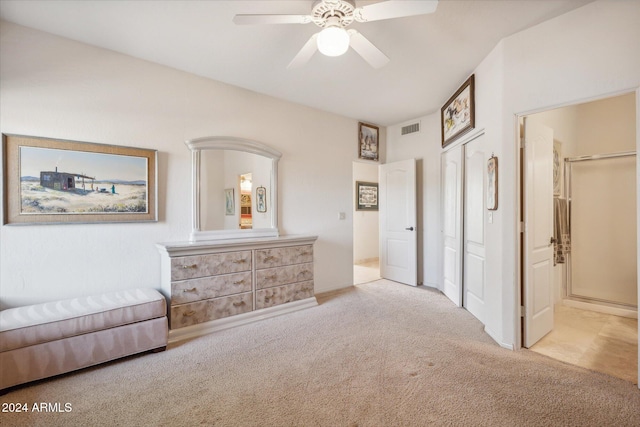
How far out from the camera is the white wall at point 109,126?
2.32 m

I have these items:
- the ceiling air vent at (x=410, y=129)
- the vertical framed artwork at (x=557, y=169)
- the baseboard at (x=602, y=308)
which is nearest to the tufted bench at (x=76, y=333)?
the ceiling air vent at (x=410, y=129)

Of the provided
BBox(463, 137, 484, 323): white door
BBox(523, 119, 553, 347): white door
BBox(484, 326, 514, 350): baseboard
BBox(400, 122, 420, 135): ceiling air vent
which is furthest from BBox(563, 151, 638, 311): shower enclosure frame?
BBox(400, 122, 420, 135): ceiling air vent

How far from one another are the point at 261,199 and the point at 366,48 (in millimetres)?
2194

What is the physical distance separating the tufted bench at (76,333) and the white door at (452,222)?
11.1 feet

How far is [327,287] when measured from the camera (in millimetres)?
4281

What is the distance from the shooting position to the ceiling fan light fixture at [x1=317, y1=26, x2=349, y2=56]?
174 centimetres

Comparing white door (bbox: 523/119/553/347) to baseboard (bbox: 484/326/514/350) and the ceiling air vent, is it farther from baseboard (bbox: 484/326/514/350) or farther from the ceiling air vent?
the ceiling air vent

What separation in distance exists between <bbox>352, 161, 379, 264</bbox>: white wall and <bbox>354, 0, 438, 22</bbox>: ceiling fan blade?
485 cm

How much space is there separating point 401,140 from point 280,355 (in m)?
3.91

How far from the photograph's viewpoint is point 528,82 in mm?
2396

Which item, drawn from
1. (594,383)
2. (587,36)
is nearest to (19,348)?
(594,383)

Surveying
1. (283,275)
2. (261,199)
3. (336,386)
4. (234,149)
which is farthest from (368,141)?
(336,386)

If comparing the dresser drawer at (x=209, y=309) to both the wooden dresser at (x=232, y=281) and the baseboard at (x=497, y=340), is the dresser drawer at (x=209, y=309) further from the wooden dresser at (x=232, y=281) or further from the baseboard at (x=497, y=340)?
the baseboard at (x=497, y=340)

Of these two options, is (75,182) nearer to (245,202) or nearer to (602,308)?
(245,202)
